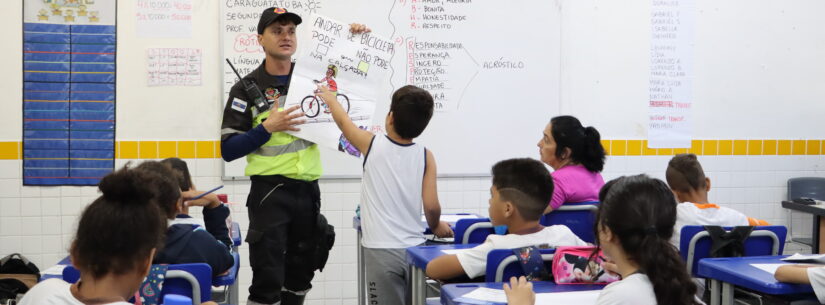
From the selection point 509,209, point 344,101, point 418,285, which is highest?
point 344,101

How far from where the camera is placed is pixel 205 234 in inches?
111

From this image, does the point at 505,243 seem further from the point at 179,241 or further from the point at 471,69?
the point at 471,69

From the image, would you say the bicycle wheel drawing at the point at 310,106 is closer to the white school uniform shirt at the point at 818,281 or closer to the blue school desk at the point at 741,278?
the blue school desk at the point at 741,278

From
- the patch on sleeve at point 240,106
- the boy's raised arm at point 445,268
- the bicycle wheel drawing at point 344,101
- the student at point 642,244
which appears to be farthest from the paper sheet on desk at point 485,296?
the patch on sleeve at point 240,106

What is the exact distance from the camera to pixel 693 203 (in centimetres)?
383

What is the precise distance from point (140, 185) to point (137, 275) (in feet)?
0.70

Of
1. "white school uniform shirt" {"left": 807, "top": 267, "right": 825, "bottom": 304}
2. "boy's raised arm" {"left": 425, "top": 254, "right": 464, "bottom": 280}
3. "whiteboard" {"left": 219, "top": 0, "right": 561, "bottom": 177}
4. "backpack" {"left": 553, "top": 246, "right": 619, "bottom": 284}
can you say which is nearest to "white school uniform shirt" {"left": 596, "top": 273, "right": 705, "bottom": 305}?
"backpack" {"left": 553, "top": 246, "right": 619, "bottom": 284}

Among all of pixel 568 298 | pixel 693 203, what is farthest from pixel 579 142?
pixel 568 298

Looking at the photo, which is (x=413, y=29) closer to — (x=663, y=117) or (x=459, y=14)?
(x=459, y=14)

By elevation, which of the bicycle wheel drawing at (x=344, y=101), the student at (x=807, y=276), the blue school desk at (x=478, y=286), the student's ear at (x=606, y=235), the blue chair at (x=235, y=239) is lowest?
the blue chair at (x=235, y=239)

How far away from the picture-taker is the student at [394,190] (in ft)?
11.7

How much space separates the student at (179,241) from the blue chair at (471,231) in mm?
1080

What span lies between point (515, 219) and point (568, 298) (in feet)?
2.03

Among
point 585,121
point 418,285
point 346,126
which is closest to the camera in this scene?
point 418,285
